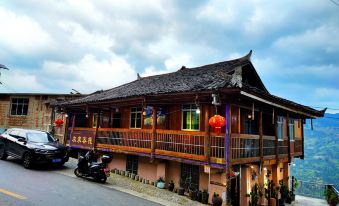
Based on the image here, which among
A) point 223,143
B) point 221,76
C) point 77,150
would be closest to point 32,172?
point 77,150

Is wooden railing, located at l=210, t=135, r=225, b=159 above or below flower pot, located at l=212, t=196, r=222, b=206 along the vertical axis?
above

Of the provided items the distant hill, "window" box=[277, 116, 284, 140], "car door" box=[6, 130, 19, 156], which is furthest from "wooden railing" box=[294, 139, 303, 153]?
the distant hill

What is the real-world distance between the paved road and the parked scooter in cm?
40

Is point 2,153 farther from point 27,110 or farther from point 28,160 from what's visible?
point 27,110

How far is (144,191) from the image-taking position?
1169 cm

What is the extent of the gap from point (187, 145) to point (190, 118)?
2.29 metres

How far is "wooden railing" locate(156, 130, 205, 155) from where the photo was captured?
11.3 metres

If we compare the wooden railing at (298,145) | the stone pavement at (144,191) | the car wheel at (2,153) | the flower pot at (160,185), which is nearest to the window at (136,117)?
the stone pavement at (144,191)

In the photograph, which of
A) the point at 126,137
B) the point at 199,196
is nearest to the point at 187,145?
the point at 199,196

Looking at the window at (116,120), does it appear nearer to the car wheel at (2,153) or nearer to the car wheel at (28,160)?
the car wheel at (28,160)

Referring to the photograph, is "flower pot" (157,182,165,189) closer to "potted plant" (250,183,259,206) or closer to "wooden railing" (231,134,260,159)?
"wooden railing" (231,134,260,159)

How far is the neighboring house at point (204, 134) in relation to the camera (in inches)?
420

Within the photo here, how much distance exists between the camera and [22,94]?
26.4 meters

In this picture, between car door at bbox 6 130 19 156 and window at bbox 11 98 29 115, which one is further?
window at bbox 11 98 29 115
